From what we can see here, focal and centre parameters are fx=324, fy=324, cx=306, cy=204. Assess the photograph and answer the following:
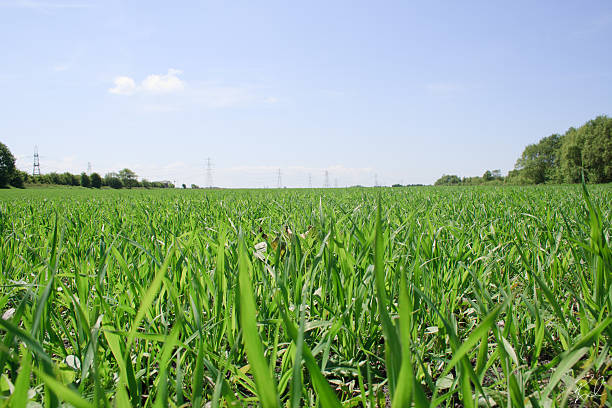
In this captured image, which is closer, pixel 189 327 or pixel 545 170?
pixel 189 327

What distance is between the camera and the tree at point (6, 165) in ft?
183

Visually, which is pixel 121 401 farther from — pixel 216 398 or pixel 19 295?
pixel 19 295

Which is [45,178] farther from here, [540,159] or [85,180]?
[540,159]

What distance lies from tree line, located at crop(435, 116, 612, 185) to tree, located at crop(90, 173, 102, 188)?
295 feet

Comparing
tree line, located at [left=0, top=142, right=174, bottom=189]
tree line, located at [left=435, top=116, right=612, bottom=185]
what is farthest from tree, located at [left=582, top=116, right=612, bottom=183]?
tree line, located at [left=0, top=142, right=174, bottom=189]

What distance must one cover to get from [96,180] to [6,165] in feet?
63.2

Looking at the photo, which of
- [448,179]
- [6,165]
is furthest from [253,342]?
[448,179]

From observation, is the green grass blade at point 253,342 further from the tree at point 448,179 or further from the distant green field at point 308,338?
the tree at point 448,179

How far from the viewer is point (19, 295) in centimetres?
126

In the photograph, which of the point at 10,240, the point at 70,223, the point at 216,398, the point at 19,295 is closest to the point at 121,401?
the point at 216,398

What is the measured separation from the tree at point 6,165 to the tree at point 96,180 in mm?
16466

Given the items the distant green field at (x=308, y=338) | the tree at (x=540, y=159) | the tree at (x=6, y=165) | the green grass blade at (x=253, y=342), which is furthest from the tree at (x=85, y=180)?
the tree at (x=540, y=159)

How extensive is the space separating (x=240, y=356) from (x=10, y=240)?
2.09 meters

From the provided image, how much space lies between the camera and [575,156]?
152 ft
